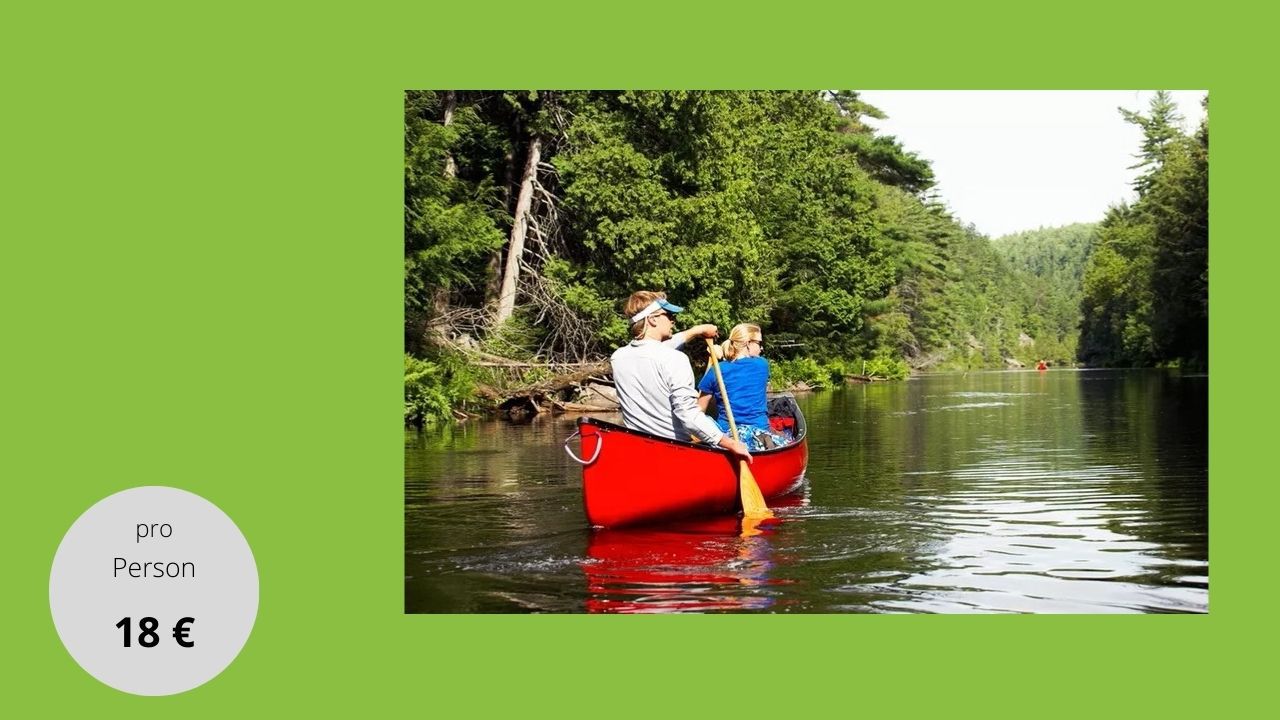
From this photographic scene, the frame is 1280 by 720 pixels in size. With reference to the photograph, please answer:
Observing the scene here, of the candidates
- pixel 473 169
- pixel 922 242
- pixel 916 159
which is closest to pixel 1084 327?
pixel 922 242

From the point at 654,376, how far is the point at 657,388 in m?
0.09

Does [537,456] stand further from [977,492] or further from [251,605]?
[251,605]

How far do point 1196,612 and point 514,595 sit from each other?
3242mm

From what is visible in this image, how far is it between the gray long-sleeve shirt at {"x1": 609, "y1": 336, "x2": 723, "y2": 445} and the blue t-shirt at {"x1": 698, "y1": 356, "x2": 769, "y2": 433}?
1421 mm

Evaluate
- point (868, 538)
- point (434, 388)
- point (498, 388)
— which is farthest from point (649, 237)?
point (868, 538)

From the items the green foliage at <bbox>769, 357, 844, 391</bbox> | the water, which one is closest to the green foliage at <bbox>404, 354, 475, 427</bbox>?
the water

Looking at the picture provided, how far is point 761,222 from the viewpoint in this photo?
3030 centimetres

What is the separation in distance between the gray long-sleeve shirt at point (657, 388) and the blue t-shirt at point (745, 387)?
1421mm

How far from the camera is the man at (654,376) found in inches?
351

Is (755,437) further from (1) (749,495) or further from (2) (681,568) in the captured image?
(2) (681,568)

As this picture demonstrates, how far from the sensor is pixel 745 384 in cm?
1072

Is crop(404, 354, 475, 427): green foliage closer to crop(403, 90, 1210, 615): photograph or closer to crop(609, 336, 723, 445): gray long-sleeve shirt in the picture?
crop(403, 90, 1210, 615): photograph

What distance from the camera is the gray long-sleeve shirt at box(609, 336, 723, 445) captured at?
8.97m

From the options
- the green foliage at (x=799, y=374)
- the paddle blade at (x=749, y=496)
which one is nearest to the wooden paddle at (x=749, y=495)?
the paddle blade at (x=749, y=496)
